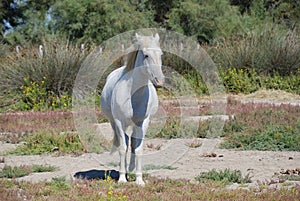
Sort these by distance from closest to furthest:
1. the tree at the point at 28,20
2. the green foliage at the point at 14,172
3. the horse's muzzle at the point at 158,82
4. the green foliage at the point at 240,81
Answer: the horse's muzzle at the point at 158,82 < the green foliage at the point at 14,172 < the green foliage at the point at 240,81 < the tree at the point at 28,20

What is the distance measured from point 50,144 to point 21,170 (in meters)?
2.43

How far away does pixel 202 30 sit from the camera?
109 feet

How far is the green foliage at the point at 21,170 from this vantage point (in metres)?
7.59

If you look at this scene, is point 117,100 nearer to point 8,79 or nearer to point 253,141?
point 253,141

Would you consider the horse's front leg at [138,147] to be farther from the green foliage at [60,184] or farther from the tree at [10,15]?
the tree at [10,15]

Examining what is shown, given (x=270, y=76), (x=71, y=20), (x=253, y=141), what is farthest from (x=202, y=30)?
(x=253, y=141)

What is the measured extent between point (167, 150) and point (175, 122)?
2117mm

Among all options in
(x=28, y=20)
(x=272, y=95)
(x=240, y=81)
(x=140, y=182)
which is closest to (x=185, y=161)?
(x=140, y=182)

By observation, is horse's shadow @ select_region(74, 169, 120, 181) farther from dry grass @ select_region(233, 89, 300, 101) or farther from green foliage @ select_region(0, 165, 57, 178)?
dry grass @ select_region(233, 89, 300, 101)

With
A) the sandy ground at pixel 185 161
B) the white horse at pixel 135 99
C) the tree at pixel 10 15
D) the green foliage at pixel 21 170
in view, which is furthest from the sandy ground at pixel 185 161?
the tree at pixel 10 15

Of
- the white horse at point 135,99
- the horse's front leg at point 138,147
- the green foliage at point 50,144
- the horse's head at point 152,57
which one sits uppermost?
the horse's head at point 152,57

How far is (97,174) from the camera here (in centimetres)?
779

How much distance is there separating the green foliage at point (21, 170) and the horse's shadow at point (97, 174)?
56 cm

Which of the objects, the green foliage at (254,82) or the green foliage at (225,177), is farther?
the green foliage at (254,82)
